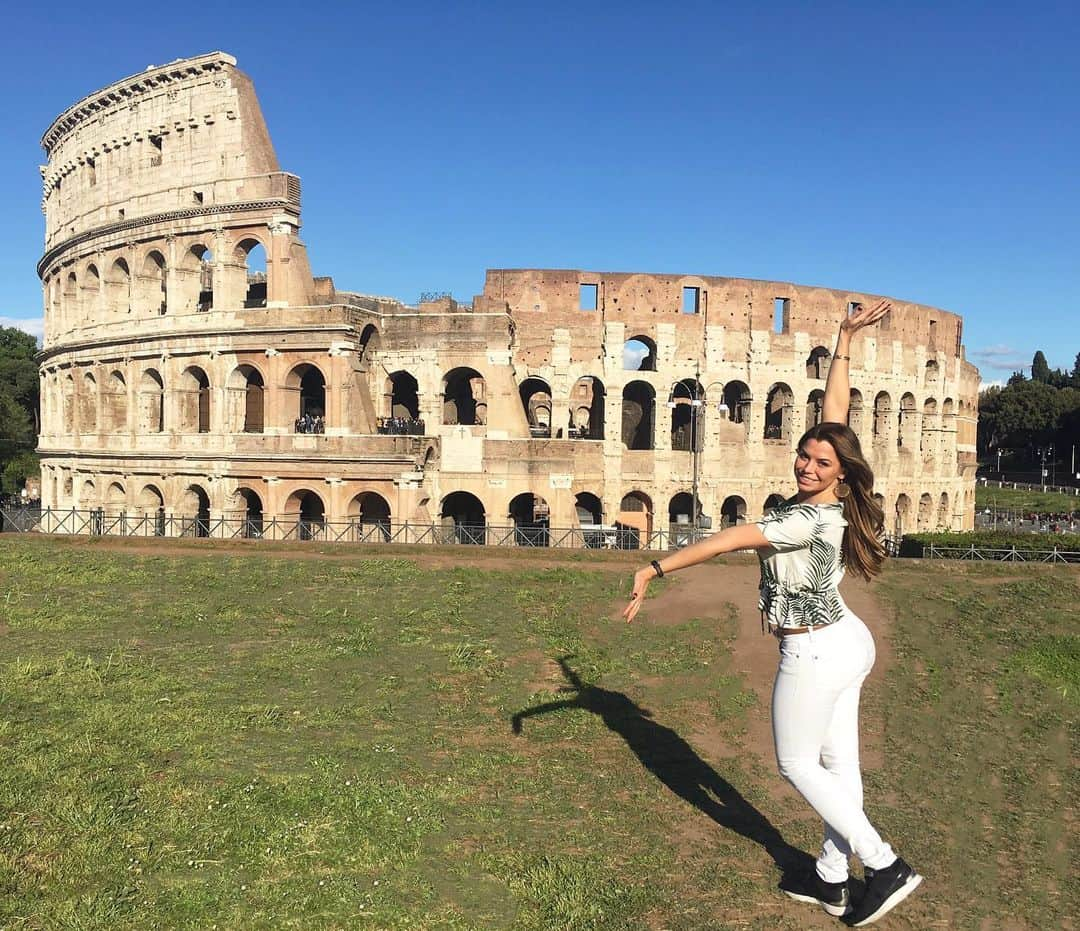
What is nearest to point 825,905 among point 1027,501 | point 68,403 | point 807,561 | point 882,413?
point 807,561

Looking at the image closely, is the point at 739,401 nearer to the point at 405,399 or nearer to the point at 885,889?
the point at 405,399

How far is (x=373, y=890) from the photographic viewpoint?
19.5 feet

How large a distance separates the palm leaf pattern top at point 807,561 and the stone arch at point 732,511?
96.9ft

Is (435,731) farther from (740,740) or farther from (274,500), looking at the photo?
(274,500)

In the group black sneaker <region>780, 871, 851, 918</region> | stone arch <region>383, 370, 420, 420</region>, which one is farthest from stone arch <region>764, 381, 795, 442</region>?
black sneaker <region>780, 871, 851, 918</region>

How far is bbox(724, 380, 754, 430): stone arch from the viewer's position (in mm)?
34469

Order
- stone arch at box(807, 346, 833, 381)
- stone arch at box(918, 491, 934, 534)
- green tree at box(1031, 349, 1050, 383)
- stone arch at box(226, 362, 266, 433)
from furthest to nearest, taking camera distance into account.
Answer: green tree at box(1031, 349, 1050, 383) < stone arch at box(918, 491, 934, 534) < stone arch at box(807, 346, 833, 381) < stone arch at box(226, 362, 266, 433)

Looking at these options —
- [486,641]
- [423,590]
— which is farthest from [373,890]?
[423,590]

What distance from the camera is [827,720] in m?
5.27

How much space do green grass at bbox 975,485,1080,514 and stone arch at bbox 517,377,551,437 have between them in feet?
120

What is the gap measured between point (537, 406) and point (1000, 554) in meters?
26.3

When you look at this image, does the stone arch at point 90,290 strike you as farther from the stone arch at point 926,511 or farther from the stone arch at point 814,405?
the stone arch at point 926,511

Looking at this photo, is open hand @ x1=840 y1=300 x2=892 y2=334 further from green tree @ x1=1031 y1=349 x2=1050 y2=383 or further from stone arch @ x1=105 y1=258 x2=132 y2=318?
green tree @ x1=1031 y1=349 x2=1050 y2=383

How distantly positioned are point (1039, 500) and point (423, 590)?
65678 millimetres
